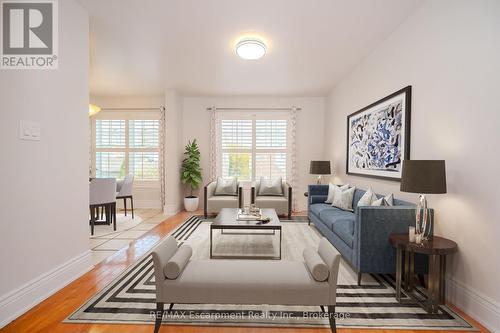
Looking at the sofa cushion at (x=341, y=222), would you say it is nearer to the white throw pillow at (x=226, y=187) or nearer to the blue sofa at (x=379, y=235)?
the blue sofa at (x=379, y=235)

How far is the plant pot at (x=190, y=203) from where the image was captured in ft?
21.6

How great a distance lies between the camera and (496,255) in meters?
A: 2.02

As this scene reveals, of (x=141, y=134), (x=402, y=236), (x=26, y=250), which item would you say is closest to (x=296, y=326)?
(x=402, y=236)

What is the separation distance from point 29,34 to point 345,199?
15.0ft

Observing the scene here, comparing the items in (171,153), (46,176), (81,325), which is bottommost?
(81,325)

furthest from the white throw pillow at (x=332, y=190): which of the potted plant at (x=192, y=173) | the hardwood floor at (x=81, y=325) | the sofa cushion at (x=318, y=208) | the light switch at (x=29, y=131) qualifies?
the light switch at (x=29, y=131)

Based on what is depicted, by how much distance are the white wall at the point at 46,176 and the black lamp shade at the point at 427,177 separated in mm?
3457

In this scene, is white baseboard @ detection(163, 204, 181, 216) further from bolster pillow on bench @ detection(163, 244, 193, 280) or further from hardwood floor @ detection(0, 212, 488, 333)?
bolster pillow on bench @ detection(163, 244, 193, 280)

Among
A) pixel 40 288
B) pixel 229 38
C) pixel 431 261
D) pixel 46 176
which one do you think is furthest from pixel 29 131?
pixel 431 261

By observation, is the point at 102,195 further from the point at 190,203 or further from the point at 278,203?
the point at 278,203

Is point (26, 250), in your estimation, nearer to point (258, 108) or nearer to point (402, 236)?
point (402, 236)

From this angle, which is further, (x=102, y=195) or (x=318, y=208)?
(x=102, y=195)

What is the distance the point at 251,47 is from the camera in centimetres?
367

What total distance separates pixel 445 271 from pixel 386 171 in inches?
61.1
